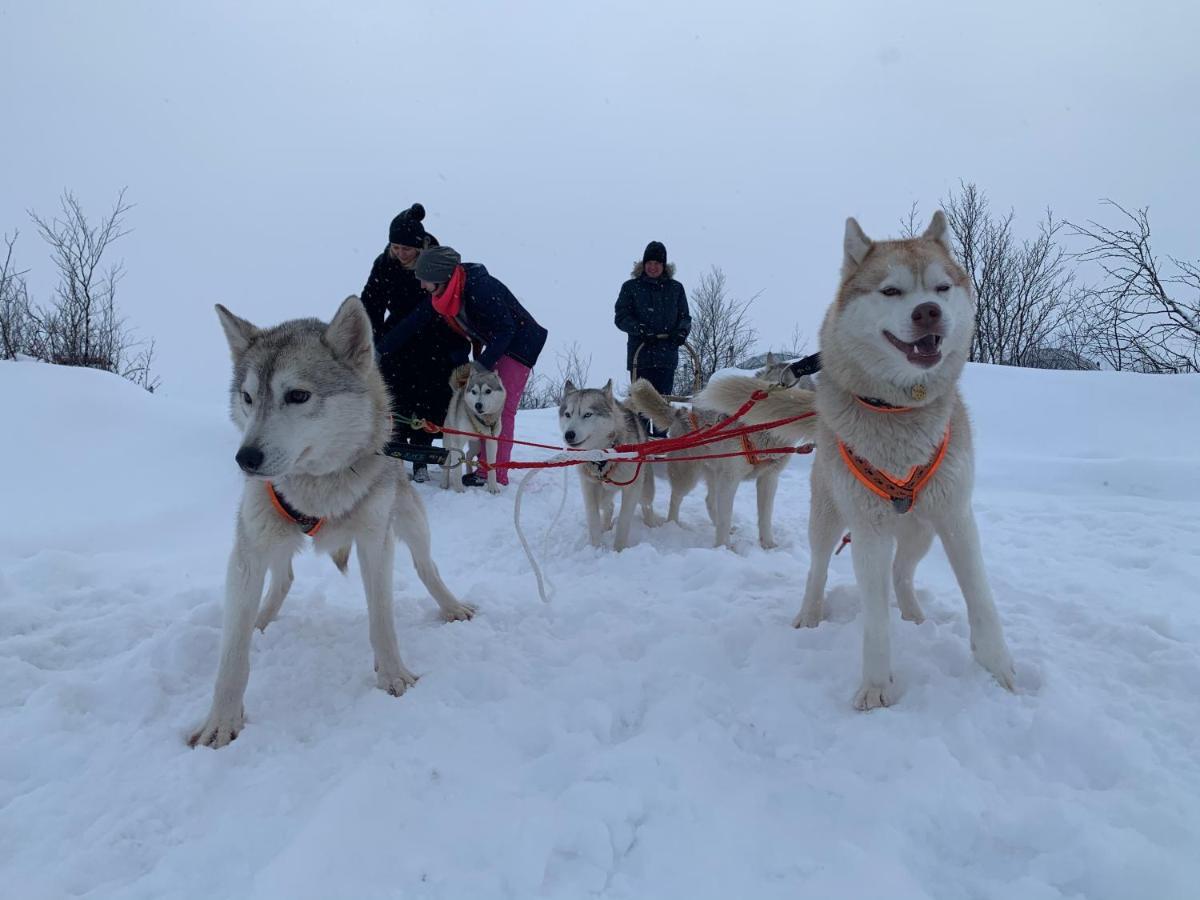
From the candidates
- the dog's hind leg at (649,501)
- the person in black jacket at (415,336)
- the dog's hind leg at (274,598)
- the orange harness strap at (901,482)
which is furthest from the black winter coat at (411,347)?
the orange harness strap at (901,482)

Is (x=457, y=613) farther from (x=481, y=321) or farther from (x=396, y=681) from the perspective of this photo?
(x=481, y=321)

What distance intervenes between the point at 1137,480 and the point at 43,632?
780 centimetres

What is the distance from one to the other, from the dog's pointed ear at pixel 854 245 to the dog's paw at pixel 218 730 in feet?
9.13

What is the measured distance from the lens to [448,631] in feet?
9.78

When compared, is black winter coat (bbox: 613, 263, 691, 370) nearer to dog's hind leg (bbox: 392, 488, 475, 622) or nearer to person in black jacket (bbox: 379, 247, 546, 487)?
person in black jacket (bbox: 379, 247, 546, 487)

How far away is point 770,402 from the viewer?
3367mm

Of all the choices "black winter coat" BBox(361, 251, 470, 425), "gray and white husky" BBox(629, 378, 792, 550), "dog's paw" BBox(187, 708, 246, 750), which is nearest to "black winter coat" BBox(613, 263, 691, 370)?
"gray and white husky" BBox(629, 378, 792, 550)

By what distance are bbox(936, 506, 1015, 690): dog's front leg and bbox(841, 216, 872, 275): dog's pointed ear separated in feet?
3.35

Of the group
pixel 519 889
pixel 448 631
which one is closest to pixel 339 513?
pixel 448 631

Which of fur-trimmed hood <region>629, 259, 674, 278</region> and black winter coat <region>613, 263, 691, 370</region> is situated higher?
fur-trimmed hood <region>629, 259, 674, 278</region>

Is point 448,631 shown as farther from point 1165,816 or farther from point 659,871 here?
point 1165,816

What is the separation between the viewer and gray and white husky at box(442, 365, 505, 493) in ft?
22.3

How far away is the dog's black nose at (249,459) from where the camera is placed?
2.08 m

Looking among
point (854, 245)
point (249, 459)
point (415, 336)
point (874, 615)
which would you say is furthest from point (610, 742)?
point (415, 336)
